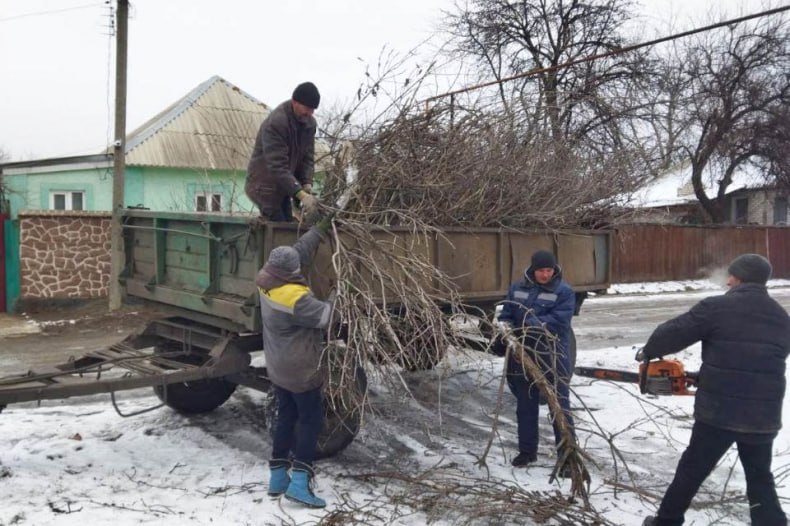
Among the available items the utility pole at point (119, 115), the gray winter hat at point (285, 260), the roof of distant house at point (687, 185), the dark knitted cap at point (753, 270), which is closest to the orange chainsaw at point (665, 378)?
the dark knitted cap at point (753, 270)

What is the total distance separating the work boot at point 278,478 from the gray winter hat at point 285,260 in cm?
119

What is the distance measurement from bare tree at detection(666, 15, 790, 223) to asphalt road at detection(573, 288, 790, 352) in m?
6.07

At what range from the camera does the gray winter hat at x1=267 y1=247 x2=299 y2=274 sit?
414cm

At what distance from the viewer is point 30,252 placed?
12.6 metres

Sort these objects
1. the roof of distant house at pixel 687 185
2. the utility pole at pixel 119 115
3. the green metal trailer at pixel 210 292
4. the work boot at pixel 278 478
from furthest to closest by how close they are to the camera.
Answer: the roof of distant house at pixel 687 185 → the utility pole at pixel 119 115 → the green metal trailer at pixel 210 292 → the work boot at pixel 278 478

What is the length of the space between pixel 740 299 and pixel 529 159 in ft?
9.92

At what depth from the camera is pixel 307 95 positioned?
5.09 metres

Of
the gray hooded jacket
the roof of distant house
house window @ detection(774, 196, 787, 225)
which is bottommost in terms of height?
the gray hooded jacket

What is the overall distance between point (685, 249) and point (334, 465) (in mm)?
19202

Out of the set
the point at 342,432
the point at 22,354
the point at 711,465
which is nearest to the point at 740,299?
the point at 711,465

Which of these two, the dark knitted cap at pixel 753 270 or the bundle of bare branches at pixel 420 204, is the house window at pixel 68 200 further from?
the dark knitted cap at pixel 753 270

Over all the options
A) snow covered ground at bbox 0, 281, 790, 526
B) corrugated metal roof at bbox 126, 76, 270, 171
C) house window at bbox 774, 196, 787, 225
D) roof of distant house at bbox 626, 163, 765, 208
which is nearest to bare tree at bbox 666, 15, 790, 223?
roof of distant house at bbox 626, 163, 765, 208

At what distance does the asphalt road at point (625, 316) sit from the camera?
10609 millimetres

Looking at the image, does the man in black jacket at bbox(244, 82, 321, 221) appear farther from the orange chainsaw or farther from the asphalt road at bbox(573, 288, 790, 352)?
the asphalt road at bbox(573, 288, 790, 352)
